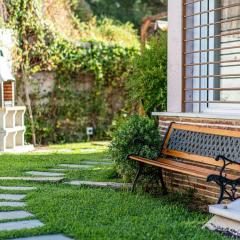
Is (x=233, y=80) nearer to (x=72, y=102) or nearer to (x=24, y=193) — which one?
(x=24, y=193)

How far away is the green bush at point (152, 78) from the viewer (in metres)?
7.84

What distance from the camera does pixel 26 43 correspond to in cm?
1211

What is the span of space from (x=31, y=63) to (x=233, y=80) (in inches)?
271

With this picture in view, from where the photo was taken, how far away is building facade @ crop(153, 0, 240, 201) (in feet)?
21.0

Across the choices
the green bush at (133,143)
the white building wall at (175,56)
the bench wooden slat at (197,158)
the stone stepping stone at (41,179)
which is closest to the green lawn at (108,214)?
the stone stepping stone at (41,179)

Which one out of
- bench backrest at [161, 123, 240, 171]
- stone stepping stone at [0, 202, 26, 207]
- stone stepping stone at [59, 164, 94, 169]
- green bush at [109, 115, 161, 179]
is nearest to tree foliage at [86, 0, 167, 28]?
stone stepping stone at [59, 164, 94, 169]

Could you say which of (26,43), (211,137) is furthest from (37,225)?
(26,43)

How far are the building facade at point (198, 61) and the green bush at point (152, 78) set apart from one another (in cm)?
90

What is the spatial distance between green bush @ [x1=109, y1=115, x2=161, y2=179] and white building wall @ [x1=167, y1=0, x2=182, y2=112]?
0.41 metres

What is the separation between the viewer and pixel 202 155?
5.99m

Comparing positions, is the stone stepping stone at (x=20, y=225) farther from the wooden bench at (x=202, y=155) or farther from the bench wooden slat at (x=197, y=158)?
the bench wooden slat at (x=197, y=158)

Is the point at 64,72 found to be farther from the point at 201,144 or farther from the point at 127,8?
the point at 127,8

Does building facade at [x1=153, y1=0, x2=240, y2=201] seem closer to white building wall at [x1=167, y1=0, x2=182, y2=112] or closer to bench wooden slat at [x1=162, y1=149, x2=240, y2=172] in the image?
white building wall at [x1=167, y1=0, x2=182, y2=112]

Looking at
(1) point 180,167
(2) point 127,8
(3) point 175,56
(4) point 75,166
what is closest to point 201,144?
(1) point 180,167
